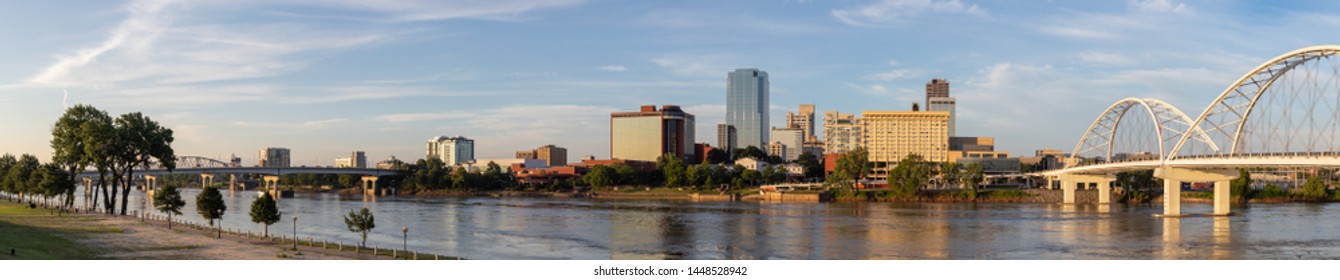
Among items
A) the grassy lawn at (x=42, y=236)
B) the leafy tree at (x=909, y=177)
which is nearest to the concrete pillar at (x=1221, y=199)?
the leafy tree at (x=909, y=177)

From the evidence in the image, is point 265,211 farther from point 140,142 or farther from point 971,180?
point 971,180

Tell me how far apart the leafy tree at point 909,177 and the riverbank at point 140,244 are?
10597 centimetres

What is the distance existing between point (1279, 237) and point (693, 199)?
10233 cm

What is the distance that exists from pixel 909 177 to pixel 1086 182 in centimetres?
2419

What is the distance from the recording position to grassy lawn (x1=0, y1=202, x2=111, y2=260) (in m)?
44.8

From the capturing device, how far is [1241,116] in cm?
9038

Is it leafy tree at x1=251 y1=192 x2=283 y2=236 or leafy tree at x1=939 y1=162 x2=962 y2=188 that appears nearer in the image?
leafy tree at x1=251 y1=192 x2=283 y2=236

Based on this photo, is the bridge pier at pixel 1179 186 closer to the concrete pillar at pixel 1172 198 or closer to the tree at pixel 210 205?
the concrete pillar at pixel 1172 198

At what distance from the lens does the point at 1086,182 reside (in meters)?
140

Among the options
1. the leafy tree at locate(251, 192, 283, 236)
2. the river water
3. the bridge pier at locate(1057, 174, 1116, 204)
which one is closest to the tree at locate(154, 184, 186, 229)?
the river water

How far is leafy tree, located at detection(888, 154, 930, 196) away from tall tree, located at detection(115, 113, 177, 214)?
95836 millimetres

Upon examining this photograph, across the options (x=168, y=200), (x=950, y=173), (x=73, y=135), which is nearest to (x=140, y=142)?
(x=73, y=135)

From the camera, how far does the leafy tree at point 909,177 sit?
155 metres

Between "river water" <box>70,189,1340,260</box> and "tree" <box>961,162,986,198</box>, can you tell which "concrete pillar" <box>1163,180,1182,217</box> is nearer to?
"river water" <box>70,189,1340,260</box>
